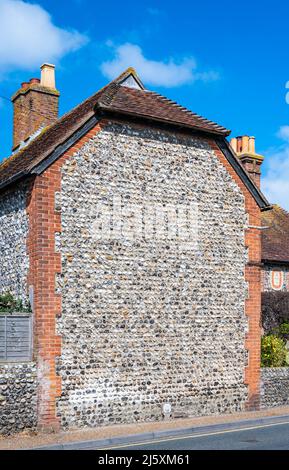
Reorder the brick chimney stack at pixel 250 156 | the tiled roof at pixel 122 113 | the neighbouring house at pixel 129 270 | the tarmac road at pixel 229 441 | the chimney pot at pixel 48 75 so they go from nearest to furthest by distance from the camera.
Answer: the tarmac road at pixel 229 441 < the neighbouring house at pixel 129 270 < the tiled roof at pixel 122 113 < the chimney pot at pixel 48 75 < the brick chimney stack at pixel 250 156

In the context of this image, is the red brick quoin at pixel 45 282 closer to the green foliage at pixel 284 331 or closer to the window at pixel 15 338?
the window at pixel 15 338

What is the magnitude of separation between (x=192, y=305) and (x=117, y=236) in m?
2.65

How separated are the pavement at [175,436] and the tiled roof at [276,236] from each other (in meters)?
12.1

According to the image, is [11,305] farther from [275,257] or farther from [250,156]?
[250,156]

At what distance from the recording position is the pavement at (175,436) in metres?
12.2

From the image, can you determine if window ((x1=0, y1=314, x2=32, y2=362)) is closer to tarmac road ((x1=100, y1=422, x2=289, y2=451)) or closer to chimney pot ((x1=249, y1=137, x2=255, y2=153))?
tarmac road ((x1=100, y1=422, x2=289, y2=451))

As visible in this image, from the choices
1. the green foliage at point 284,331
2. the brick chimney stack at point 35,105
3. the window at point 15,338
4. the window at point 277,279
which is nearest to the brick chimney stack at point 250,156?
the window at point 277,279

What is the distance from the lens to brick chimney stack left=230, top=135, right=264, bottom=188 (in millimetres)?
27672

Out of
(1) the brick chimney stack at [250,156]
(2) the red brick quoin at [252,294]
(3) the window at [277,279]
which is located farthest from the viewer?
(1) the brick chimney stack at [250,156]

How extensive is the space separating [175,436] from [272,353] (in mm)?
6029

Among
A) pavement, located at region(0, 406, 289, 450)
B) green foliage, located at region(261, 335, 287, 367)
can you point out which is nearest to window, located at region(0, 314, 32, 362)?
pavement, located at region(0, 406, 289, 450)
